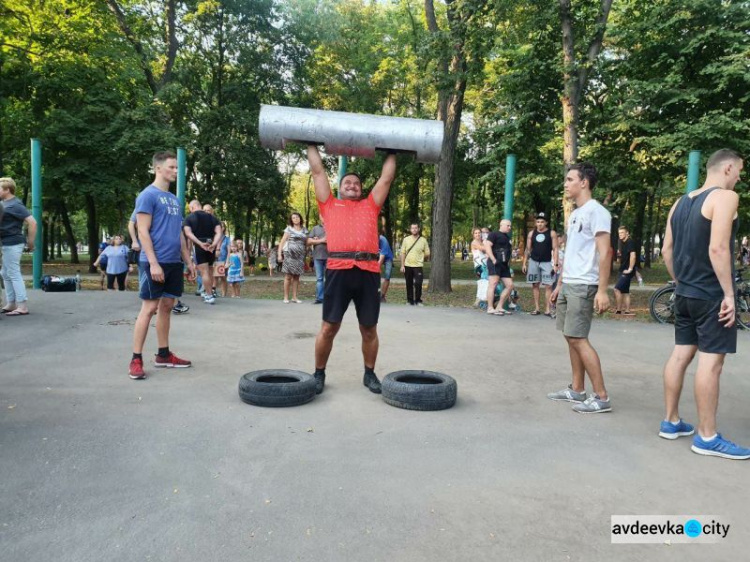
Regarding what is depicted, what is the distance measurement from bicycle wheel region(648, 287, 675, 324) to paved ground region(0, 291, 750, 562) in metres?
4.59

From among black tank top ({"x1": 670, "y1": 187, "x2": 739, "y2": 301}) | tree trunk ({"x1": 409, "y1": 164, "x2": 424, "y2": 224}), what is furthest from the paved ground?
tree trunk ({"x1": 409, "y1": 164, "x2": 424, "y2": 224})

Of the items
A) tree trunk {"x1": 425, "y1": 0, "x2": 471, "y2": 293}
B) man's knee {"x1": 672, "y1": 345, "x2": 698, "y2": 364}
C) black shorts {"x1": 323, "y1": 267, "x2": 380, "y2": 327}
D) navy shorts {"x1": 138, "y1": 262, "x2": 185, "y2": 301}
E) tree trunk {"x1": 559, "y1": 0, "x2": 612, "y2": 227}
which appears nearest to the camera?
man's knee {"x1": 672, "y1": 345, "x2": 698, "y2": 364}

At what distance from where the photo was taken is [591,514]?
2760 mm

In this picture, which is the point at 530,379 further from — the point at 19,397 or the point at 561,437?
the point at 19,397

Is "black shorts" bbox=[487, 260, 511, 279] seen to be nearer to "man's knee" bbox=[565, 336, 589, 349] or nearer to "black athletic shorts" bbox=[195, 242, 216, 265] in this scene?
"black athletic shorts" bbox=[195, 242, 216, 265]

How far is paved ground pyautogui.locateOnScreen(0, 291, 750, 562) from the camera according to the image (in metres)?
2.45

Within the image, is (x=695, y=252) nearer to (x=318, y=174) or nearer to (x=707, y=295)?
(x=707, y=295)

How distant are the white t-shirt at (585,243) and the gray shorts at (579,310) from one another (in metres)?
0.06

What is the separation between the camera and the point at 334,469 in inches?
125

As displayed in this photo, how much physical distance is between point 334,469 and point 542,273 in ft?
27.1

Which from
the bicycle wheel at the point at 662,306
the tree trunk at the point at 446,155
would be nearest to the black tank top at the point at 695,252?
the bicycle wheel at the point at 662,306

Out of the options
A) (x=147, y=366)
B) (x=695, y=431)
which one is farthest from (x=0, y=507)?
(x=695, y=431)

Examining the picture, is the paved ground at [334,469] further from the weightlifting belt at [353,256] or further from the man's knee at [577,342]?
the weightlifting belt at [353,256]

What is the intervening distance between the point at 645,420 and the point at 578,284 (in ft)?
4.00
